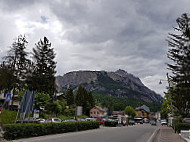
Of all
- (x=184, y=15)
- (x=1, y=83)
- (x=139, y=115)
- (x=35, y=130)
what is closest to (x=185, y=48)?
(x=184, y=15)

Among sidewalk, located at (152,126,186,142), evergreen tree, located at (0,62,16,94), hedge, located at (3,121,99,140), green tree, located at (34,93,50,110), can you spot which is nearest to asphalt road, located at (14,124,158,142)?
hedge, located at (3,121,99,140)

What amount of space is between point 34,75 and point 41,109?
7.66 metres

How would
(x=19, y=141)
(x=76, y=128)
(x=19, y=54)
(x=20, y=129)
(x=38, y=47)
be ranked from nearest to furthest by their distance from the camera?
(x=19, y=141)
(x=20, y=129)
(x=76, y=128)
(x=19, y=54)
(x=38, y=47)

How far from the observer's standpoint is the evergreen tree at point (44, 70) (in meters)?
39.0

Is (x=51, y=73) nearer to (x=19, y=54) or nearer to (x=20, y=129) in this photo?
(x=19, y=54)

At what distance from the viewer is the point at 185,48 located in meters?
18.1

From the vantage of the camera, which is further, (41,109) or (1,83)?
(41,109)

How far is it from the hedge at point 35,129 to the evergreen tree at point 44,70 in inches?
656

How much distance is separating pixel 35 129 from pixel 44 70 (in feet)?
81.0

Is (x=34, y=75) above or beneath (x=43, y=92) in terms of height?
above

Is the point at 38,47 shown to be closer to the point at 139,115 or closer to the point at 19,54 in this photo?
the point at 19,54

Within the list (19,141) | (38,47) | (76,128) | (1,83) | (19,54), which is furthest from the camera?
(38,47)

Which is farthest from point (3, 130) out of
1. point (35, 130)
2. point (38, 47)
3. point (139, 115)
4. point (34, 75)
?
point (139, 115)

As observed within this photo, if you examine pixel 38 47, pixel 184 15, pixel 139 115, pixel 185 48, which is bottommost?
pixel 139 115
